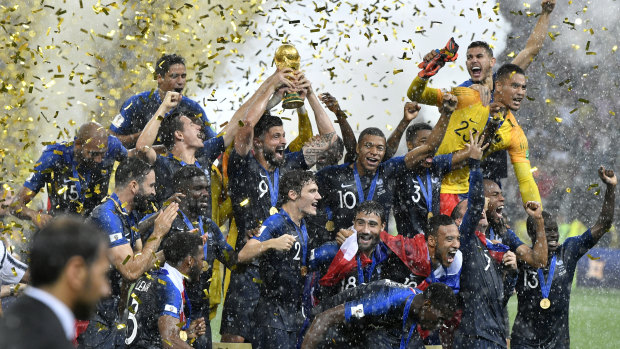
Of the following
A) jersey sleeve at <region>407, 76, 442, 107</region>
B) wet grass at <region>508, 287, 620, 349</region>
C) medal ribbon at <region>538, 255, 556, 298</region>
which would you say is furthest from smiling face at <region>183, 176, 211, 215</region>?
wet grass at <region>508, 287, 620, 349</region>

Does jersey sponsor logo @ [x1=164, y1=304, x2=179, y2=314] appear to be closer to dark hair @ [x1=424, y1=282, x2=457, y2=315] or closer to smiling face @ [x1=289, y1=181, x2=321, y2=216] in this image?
smiling face @ [x1=289, y1=181, x2=321, y2=216]

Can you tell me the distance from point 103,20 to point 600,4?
1130 cm

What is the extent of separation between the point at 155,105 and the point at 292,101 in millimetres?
1048

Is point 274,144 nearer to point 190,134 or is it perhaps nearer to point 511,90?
point 190,134

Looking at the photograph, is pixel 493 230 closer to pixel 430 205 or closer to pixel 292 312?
pixel 430 205

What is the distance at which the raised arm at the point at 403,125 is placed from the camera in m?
7.20

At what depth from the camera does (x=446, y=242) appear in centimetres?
682

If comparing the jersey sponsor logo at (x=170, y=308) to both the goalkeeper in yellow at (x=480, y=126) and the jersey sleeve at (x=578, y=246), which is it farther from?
the jersey sleeve at (x=578, y=246)

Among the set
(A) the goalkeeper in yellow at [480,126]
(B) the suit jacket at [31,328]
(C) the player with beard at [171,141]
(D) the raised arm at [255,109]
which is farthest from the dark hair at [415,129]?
(B) the suit jacket at [31,328]

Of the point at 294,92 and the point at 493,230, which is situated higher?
the point at 294,92

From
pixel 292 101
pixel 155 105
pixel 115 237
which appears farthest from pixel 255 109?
pixel 115 237

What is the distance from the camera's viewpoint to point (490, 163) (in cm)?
802

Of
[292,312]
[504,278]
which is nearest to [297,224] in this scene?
[292,312]

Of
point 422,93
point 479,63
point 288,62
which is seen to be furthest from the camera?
point 479,63
